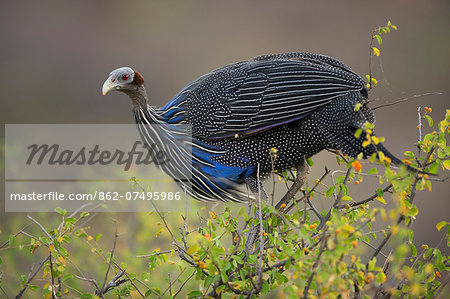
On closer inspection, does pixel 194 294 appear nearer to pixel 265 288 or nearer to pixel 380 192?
pixel 265 288

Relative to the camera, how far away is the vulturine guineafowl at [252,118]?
2430 millimetres

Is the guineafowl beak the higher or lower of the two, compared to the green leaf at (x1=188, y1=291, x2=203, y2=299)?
higher

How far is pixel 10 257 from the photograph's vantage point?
274cm

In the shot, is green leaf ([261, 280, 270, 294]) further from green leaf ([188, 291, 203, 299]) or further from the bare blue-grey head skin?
the bare blue-grey head skin

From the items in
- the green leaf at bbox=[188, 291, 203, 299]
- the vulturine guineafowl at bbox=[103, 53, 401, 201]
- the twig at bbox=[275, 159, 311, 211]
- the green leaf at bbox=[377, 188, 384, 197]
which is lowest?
the green leaf at bbox=[188, 291, 203, 299]

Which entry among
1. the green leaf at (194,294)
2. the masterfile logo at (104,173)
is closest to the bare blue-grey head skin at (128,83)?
the masterfile logo at (104,173)

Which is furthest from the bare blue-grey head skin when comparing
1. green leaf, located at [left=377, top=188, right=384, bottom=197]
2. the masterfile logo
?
green leaf, located at [left=377, top=188, right=384, bottom=197]

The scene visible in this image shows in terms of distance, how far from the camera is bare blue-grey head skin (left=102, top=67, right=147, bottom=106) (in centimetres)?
265

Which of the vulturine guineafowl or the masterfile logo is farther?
the masterfile logo

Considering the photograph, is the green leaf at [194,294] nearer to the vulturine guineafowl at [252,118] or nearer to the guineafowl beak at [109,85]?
the vulturine guineafowl at [252,118]

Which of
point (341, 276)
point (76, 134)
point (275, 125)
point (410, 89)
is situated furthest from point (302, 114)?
point (410, 89)

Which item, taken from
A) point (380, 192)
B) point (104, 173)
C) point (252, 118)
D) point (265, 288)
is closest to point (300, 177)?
point (252, 118)

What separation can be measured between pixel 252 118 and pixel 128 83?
0.57m

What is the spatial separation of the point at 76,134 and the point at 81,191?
4.63 ft
